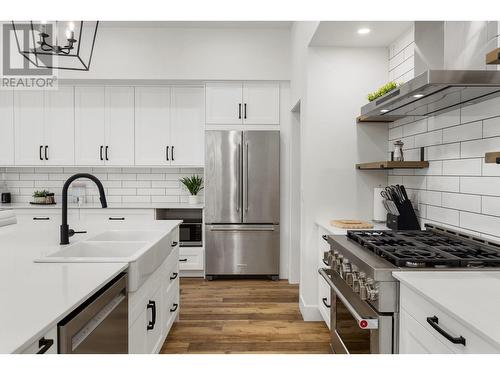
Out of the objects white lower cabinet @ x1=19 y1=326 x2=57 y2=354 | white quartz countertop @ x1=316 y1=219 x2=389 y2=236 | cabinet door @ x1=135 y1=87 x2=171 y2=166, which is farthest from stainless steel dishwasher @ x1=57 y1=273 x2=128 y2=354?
cabinet door @ x1=135 y1=87 x2=171 y2=166

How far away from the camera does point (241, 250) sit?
15.0 ft

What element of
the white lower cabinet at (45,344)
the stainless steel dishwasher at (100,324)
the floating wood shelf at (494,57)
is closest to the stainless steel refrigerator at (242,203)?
the stainless steel dishwasher at (100,324)

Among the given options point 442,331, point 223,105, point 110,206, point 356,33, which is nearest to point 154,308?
point 442,331

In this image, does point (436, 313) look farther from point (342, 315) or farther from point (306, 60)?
point (306, 60)

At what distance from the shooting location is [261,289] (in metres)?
4.24

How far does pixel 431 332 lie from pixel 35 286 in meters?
1.40

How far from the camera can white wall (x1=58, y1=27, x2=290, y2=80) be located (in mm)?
4566

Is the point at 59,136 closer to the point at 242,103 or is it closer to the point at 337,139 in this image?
the point at 242,103

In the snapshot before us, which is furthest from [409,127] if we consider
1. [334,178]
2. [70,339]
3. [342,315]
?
[70,339]

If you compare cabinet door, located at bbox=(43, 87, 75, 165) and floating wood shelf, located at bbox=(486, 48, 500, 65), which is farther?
cabinet door, located at bbox=(43, 87, 75, 165)

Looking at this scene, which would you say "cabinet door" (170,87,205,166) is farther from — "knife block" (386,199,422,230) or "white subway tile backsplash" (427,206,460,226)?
"white subway tile backsplash" (427,206,460,226)

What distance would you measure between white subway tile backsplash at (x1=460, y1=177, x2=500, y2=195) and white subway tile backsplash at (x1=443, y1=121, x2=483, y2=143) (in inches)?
9.6

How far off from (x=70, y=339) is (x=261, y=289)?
3.23 meters
